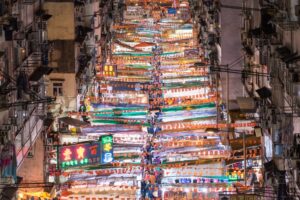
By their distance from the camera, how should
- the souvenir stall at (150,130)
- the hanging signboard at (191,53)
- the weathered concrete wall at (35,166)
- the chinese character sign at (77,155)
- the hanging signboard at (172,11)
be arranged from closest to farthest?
the chinese character sign at (77,155) < the souvenir stall at (150,130) < the weathered concrete wall at (35,166) < the hanging signboard at (191,53) < the hanging signboard at (172,11)

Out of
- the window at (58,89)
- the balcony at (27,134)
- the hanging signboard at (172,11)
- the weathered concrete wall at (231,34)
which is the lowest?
the balcony at (27,134)

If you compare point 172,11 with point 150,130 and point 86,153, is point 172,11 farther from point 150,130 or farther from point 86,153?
point 86,153

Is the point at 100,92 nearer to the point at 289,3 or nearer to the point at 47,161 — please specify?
the point at 47,161

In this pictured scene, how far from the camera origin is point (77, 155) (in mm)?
28953

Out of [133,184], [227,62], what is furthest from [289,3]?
[227,62]

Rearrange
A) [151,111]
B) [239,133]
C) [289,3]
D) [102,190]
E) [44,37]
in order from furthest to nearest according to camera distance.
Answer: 1. [151,111]
2. [239,133]
3. [44,37]
4. [102,190]
5. [289,3]

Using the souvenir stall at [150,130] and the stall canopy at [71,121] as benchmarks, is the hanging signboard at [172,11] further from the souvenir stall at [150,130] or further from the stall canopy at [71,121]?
the stall canopy at [71,121]

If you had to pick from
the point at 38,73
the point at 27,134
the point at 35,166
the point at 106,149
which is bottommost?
the point at 35,166

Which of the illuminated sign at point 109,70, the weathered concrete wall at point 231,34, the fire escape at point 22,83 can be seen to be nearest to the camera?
the fire escape at point 22,83

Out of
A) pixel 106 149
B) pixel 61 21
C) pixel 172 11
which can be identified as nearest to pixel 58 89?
pixel 61 21

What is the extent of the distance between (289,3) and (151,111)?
75.2ft

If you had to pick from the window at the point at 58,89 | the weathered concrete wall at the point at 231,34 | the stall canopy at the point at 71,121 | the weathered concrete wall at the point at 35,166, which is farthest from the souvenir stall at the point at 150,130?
A: the weathered concrete wall at the point at 231,34

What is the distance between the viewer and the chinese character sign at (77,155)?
28703mm

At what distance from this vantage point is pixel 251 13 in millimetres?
38219
